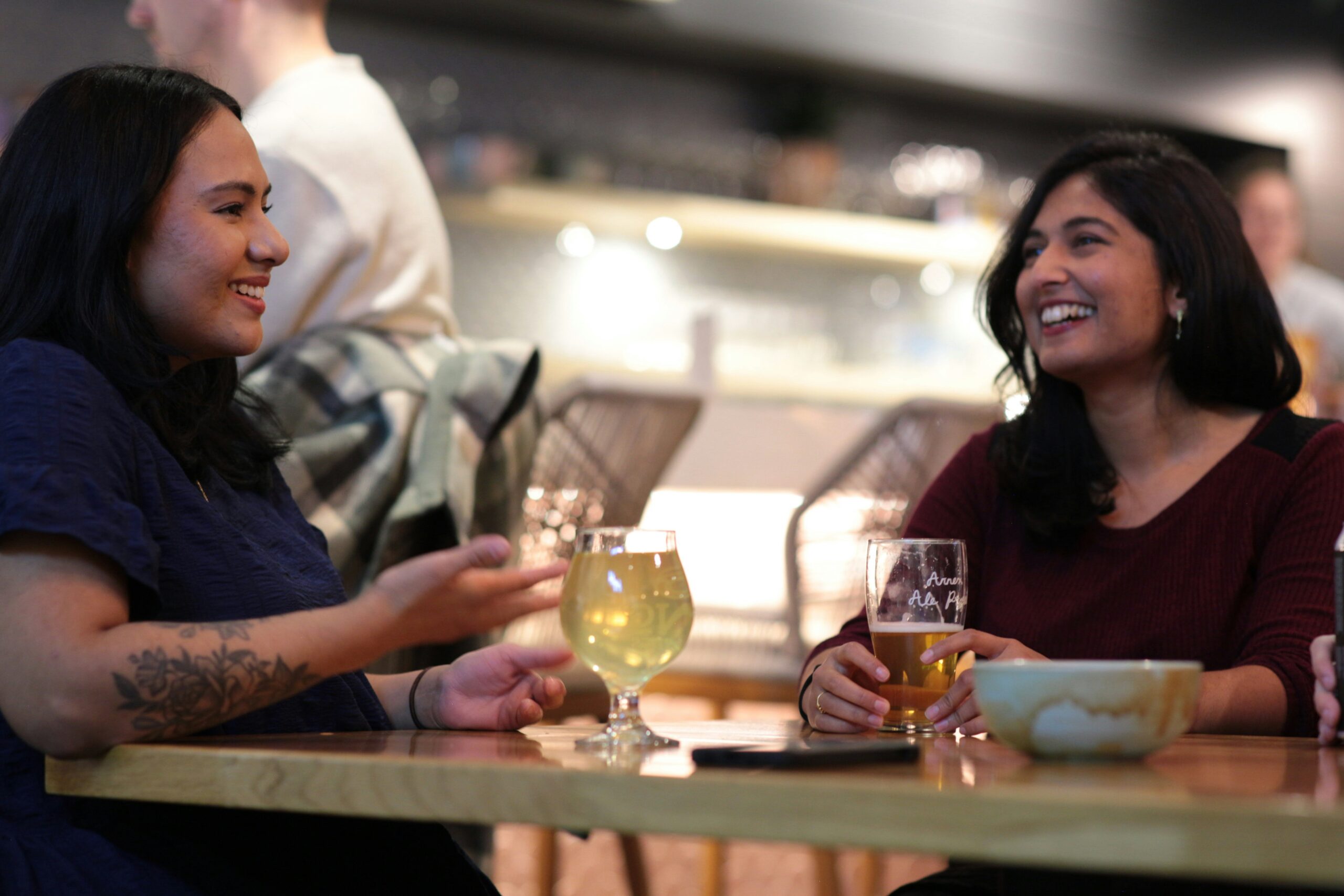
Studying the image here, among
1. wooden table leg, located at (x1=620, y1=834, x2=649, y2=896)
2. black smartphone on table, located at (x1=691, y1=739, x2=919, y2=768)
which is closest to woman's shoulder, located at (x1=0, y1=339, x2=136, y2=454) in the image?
black smartphone on table, located at (x1=691, y1=739, x2=919, y2=768)

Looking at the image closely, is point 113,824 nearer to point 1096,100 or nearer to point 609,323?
point 609,323

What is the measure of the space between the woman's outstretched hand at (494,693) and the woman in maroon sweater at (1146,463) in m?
0.27

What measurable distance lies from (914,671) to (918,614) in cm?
5

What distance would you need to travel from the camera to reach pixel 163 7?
2305 millimetres

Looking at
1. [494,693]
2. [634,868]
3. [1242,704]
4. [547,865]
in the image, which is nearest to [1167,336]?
[1242,704]

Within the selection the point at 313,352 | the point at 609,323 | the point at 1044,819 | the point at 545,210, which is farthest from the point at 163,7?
the point at 609,323

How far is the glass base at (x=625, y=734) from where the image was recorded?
96cm

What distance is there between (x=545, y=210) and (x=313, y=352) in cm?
279

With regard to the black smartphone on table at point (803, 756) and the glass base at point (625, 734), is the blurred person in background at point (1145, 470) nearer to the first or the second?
the glass base at point (625, 734)

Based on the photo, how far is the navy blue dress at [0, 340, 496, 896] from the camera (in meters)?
0.96

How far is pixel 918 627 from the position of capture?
118cm

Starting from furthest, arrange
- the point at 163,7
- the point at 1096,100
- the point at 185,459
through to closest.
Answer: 1. the point at 1096,100
2. the point at 163,7
3. the point at 185,459

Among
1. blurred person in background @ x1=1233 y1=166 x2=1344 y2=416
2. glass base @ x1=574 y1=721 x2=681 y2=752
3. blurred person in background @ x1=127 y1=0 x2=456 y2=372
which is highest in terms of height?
blurred person in background @ x1=1233 y1=166 x2=1344 y2=416

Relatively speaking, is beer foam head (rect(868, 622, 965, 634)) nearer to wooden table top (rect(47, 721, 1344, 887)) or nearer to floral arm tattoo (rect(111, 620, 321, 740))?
wooden table top (rect(47, 721, 1344, 887))
